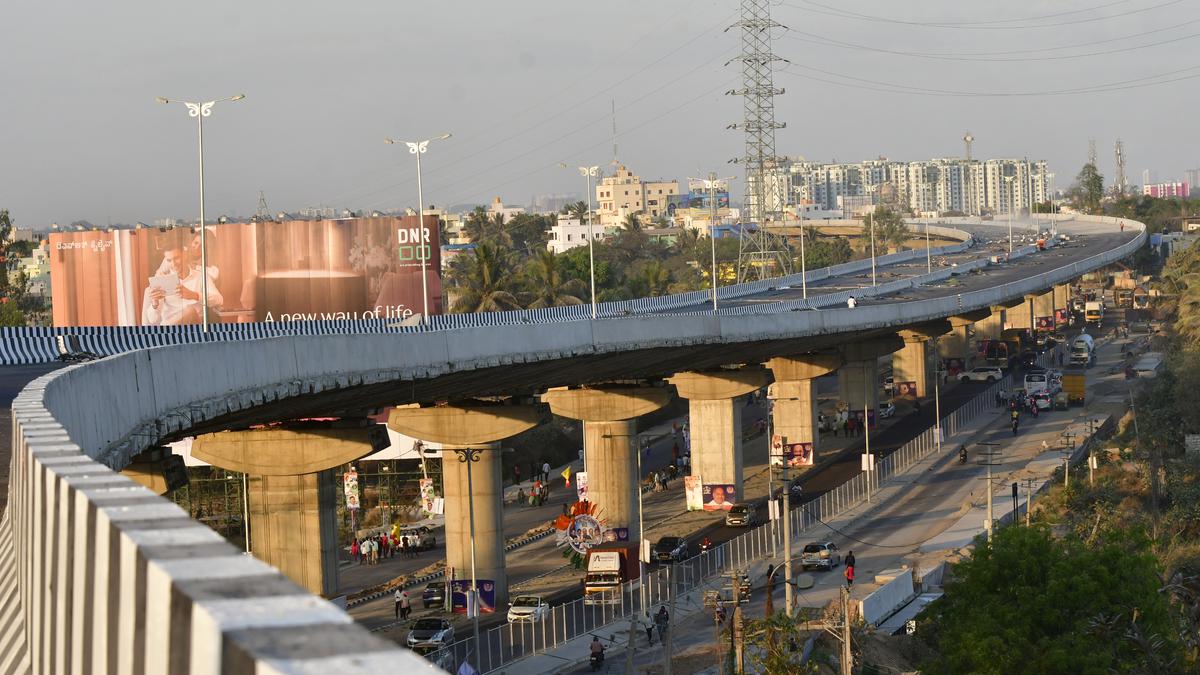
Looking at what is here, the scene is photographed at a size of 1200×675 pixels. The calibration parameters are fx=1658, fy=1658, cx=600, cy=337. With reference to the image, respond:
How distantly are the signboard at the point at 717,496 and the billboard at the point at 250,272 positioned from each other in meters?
15.5

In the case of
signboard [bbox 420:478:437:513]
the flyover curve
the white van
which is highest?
the flyover curve

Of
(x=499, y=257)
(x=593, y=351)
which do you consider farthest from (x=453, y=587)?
(x=499, y=257)

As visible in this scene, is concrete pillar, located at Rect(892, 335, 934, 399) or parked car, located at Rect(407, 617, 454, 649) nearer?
parked car, located at Rect(407, 617, 454, 649)

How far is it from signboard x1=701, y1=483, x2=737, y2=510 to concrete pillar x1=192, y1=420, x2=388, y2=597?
2553cm

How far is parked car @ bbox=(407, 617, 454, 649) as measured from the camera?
151ft

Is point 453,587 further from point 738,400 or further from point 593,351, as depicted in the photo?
point 738,400

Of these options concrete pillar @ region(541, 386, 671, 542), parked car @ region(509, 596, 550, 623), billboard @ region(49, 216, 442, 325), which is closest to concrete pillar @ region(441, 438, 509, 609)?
parked car @ region(509, 596, 550, 623)

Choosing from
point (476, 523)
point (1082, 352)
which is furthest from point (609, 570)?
point (1082, 352)

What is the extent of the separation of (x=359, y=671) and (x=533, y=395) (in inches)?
2315

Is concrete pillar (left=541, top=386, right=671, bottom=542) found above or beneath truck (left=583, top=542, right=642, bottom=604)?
above

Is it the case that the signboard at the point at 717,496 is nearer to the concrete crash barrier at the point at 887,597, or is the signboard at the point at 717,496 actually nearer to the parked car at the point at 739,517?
the parked car at the point at 739,517

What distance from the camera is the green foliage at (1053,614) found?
4103 centimetres

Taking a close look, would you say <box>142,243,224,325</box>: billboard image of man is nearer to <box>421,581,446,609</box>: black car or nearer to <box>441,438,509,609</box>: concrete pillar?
<box>441,438,509,609</box>: concrete pillar

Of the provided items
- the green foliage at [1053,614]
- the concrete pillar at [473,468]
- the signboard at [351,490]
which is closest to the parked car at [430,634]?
the concrete pillar at [473,468]
